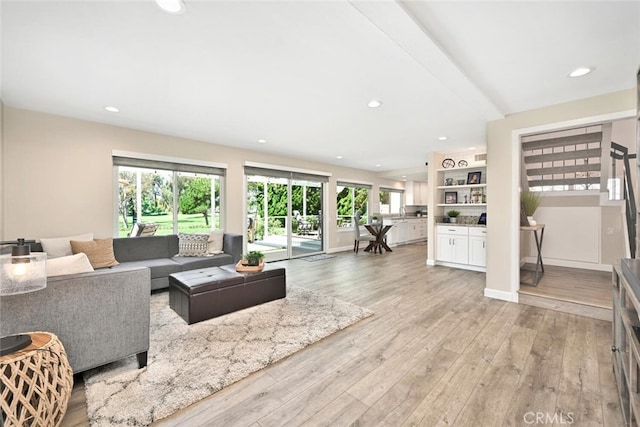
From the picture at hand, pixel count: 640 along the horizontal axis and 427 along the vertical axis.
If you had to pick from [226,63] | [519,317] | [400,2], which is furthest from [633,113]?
[226,63]

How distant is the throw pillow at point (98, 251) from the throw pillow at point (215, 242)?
4.10 feet

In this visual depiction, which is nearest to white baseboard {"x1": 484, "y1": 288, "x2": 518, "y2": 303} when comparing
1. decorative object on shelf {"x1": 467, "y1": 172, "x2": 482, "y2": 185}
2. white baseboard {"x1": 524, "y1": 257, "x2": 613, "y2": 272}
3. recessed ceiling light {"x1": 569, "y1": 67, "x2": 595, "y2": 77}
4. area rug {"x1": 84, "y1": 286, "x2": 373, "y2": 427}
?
area rug {"x1": 84, "y1": 286, "x2": 373, "y2": 427}

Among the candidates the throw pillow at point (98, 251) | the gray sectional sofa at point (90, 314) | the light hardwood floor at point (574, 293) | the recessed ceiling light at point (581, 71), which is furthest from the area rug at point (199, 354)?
the recessed ceiling light at point (581, 71)

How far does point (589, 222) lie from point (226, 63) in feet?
19.6

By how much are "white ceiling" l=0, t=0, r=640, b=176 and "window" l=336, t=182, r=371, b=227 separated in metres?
4.13

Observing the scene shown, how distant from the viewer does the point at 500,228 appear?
3529 mm

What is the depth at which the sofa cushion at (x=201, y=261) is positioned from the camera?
12.7ft

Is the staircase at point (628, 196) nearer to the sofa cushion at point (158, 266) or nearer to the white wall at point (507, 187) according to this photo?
the white wall at point (507, 187)

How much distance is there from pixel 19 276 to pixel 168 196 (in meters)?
3.50

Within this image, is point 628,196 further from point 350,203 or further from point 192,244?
point 192,244

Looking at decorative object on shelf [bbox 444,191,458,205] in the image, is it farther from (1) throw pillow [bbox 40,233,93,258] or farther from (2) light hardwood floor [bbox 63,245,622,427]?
(1) throw pillow [bbox 40,233,93,258]

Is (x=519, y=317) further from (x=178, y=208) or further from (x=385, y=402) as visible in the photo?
(x=178, y=208)

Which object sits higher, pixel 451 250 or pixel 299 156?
pixel 299 156

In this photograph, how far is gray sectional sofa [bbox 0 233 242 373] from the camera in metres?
1.54
